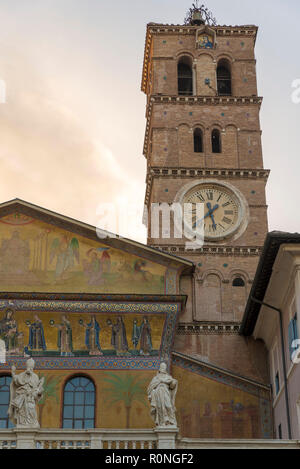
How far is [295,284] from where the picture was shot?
24984mm

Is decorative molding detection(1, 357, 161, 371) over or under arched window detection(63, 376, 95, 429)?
over

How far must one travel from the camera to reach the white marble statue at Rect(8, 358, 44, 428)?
21406mm

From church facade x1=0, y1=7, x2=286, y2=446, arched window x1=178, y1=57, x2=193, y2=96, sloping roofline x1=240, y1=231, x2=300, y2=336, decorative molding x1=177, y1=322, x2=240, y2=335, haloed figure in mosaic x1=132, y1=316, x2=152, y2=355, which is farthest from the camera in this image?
arched window x1=178, y1=57, x2=193, y2=96

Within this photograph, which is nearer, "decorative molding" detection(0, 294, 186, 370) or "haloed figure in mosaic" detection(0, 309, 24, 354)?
"decorative molding" detection(0, 294, 186, 370)

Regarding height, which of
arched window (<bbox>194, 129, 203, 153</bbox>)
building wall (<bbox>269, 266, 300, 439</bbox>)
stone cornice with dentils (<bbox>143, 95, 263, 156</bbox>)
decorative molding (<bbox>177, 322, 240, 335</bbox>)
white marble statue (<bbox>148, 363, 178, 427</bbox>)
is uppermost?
stone cornice with dentils (<bbox>143, 95, 263, 156</bbox>)

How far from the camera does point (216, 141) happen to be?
39.7m

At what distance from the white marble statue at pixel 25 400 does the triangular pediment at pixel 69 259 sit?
27.8ft

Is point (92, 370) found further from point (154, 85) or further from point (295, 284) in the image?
point (154, 85)

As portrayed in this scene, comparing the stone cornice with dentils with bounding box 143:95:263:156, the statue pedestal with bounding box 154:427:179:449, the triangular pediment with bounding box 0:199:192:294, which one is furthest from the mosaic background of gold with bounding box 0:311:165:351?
the stone cornice with dentils with bounding box 143:95:263:156

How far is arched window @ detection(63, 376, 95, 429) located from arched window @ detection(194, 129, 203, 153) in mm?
13124

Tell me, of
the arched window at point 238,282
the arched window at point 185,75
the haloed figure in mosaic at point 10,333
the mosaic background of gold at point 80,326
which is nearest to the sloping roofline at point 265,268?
the mosaic background of gold at point 80,326

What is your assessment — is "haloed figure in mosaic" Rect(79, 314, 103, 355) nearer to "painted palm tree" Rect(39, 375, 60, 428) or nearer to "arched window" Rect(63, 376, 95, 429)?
"arched window" Rect(63, 376, 95, 429)

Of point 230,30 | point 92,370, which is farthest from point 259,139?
point 92,370
